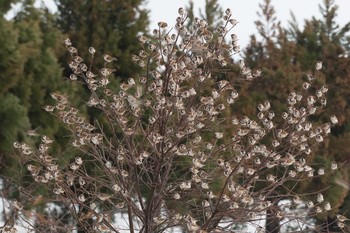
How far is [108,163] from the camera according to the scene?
6.46 meters

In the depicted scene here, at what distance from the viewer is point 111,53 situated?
635 inches

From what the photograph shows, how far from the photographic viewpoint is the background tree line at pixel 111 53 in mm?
13625

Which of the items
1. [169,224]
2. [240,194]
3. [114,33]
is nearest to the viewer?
[240,194]

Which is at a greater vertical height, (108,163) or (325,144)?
(325,144)

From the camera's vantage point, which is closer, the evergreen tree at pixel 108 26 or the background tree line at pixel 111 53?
the background tree line at pixel 111 53

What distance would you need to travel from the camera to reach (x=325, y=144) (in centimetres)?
1819

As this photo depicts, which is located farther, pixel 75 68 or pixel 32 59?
pixel 32 59

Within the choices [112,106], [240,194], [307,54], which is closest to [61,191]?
[112,106]

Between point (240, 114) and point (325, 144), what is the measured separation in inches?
96.9

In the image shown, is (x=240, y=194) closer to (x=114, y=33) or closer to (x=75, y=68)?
(x=75, y=68)

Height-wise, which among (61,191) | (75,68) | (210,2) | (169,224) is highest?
(210,2)

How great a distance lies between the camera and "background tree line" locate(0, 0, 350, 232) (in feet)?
44.7

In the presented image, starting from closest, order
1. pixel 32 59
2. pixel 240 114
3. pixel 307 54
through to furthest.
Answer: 1. pixel 32 59
2. pixel 240 114
3. pixel 307 54

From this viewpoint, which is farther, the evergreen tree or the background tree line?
the evergreen tree
